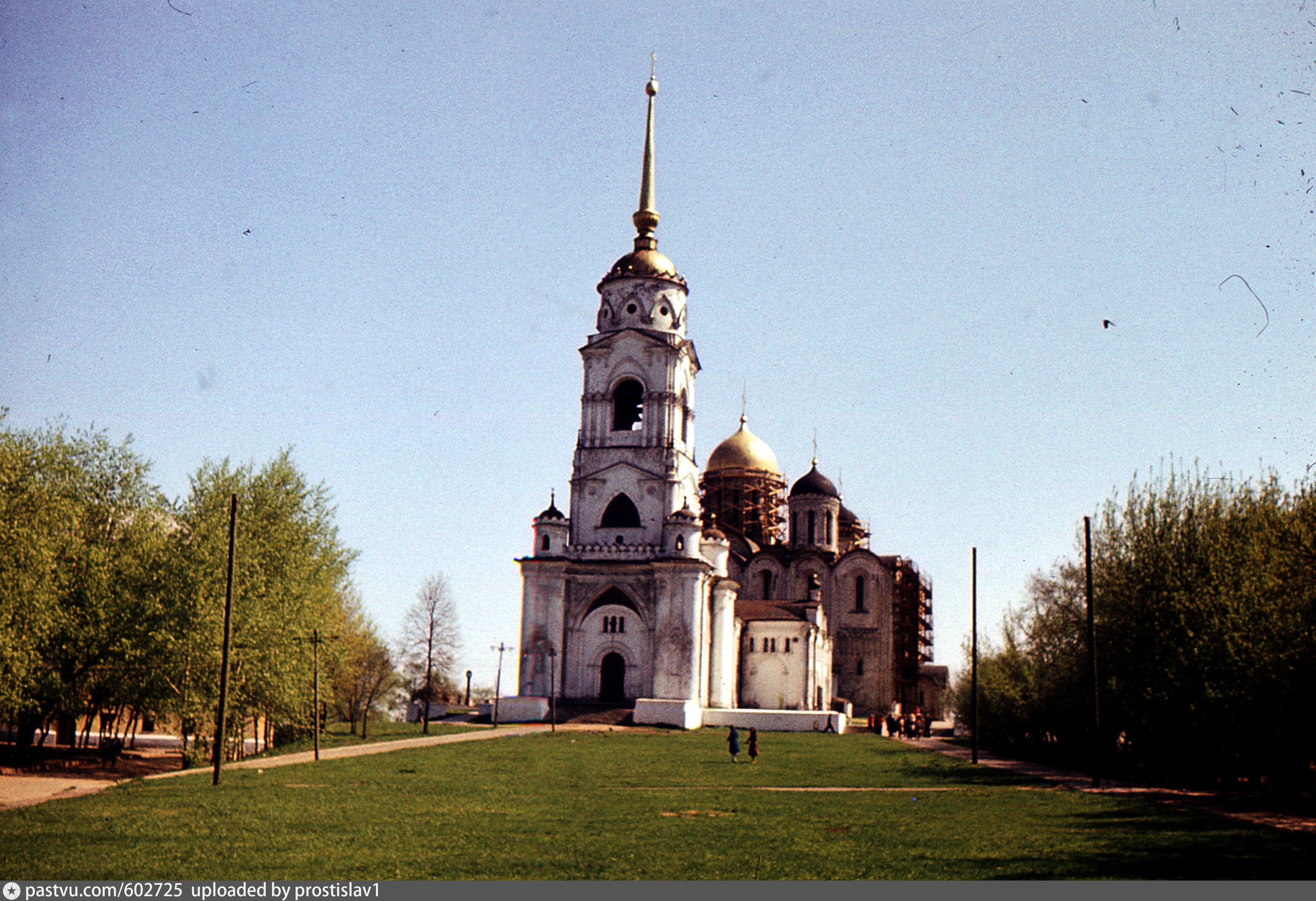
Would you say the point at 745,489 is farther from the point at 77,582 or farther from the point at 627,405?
the point at 77,582

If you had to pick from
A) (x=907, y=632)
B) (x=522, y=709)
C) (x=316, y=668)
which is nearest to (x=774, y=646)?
(x=522, y=709)

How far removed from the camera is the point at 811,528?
89.6 metres

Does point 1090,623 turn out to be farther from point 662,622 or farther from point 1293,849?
point 662,622

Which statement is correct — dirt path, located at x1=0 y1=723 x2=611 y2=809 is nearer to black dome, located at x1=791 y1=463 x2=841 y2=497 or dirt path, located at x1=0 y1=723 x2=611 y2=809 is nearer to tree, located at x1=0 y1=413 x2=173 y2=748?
tree, located at x1=0 y1=413 x2=173 y2=748

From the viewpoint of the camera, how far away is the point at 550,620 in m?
64.5

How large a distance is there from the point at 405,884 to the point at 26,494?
2182 centimetres

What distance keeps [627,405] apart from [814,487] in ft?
84.2

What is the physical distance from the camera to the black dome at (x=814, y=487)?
297 ft

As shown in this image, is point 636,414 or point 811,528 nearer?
point 636,414

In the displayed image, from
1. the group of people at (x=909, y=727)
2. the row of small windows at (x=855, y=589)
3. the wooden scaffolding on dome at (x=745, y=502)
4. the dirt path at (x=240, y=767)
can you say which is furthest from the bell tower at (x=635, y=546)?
the wooden scaffolding on dome at (x=745, y=502)

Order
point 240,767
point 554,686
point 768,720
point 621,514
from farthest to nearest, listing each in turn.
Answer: point 621,514 < point 768,720 < point 554,686 < point 240,767

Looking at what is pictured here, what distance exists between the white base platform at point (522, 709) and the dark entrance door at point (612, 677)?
3815 mm

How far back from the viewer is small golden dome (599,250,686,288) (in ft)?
232

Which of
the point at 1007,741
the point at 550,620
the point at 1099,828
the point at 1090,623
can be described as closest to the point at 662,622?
the point at 550,620
